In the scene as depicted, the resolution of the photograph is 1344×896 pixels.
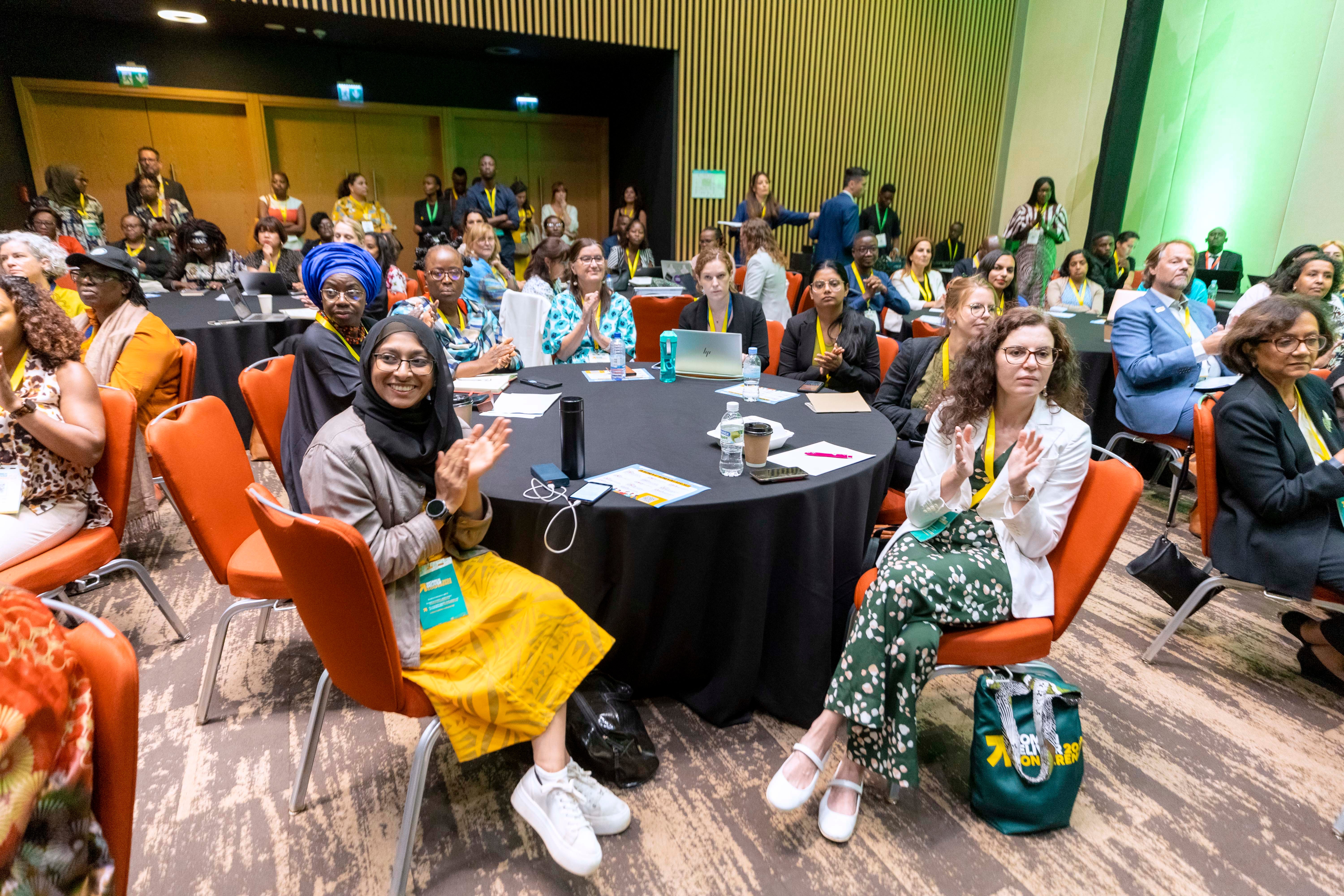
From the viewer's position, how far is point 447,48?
9844mm

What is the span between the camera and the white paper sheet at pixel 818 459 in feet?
7.52

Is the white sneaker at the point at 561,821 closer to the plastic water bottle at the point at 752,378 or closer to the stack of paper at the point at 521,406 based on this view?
the stack of paper at the point at 521,406

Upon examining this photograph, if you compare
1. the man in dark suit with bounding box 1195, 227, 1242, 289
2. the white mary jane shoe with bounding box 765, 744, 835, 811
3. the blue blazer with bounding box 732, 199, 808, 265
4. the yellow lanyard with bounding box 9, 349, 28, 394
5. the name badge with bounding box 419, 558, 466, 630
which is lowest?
the white mary jane shoe with bounding box 765, 744, 835, 811

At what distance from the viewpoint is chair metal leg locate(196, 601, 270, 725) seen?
2.30 metres

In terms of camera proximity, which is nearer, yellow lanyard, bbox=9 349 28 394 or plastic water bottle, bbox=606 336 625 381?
yellow lanyard, bbox=9 349 28 394

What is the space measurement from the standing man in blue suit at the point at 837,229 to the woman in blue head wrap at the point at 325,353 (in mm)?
5803

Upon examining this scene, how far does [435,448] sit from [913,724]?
1.49m

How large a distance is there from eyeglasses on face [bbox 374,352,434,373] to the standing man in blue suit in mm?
6559

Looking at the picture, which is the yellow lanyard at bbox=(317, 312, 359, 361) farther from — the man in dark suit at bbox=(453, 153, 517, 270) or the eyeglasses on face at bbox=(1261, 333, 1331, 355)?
the man in dark suit at bbox=(453, 153, 517, 270)

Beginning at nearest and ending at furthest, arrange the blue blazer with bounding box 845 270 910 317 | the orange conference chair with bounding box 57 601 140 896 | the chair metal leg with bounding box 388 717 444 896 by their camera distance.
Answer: the orange conference chair with bounding box 57 601 140 896, the chair metal leg with bounding box 388 717 444 896, the blue blazer with bounding box 845 270 910 317

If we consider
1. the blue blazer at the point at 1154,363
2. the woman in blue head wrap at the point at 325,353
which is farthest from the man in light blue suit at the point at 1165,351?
the woman in blue head wrap at the point at 325,353

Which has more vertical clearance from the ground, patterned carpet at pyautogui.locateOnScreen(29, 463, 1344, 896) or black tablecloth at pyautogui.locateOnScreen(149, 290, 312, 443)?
black tablecloth at pyautogui.locateOnScreen(149, 290, 312, 443)

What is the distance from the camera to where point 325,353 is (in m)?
2.66

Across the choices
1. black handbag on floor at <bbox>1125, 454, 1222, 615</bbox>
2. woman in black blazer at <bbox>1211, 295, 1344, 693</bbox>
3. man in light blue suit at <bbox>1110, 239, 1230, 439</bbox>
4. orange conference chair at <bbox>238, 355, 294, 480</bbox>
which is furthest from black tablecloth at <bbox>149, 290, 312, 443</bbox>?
man in light blue suit at <bbox>1110, 239, 1230, 439</bbox>
